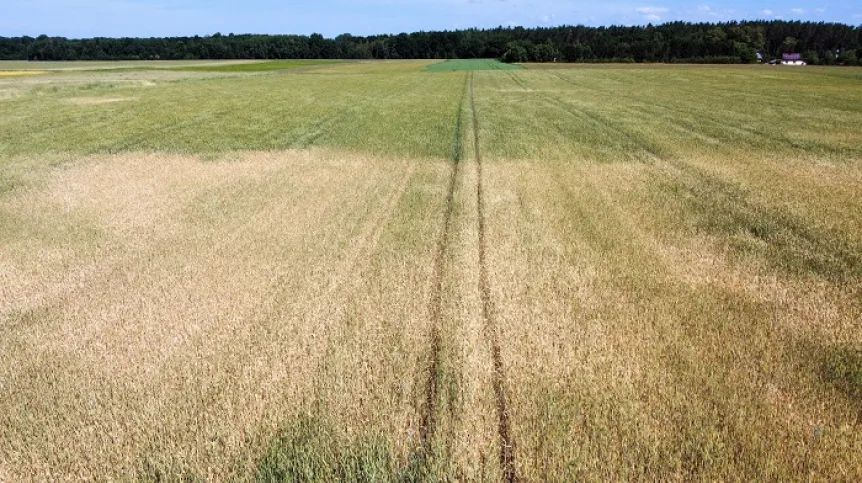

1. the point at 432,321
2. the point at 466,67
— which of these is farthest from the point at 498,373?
the point at 466,67

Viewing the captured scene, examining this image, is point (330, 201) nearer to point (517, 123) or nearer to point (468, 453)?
point (468, 453)

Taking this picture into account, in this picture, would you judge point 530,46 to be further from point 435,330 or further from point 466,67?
point 435,330

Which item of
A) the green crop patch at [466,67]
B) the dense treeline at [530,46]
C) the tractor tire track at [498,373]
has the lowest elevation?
the tractor tire track at [498,373]

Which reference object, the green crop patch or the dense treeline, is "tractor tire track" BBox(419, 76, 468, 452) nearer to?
the green crop patch

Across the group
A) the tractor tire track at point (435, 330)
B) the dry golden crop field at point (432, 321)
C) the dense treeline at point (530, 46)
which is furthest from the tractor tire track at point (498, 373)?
the dense treeline at point (530, 46)

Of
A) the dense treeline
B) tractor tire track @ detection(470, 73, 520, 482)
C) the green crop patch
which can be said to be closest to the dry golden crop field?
tractor tire track @ detection(470, 73, 520, 482)

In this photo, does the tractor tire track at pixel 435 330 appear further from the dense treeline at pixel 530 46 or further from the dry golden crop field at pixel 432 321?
the dense treeline at pixel 530 46

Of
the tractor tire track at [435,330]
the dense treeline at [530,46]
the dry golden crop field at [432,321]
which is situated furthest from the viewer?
the dense treeline at [530,46]
